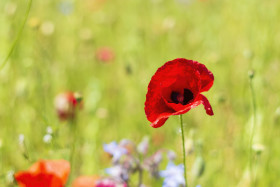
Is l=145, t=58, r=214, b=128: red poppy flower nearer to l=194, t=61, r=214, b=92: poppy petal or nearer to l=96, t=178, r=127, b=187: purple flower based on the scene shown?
l=194, t=61, r=214, b=92: poppy petal

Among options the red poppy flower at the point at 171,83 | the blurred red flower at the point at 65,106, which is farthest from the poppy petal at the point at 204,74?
the blurred red flower at the point at 65,106

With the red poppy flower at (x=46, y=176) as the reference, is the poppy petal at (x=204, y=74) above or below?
above

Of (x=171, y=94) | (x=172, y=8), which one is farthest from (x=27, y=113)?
(x=172, y=8)

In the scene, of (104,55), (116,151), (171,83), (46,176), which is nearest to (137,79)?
(104,55)

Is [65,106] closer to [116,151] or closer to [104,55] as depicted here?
[116,151]

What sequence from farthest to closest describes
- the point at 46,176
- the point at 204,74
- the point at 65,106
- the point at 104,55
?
the point at 104,55, the point at 65,106, the point at 46,176, the point at 204,74

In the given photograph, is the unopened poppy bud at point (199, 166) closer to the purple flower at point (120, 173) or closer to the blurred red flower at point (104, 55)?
the purple flower at point (120, 173)

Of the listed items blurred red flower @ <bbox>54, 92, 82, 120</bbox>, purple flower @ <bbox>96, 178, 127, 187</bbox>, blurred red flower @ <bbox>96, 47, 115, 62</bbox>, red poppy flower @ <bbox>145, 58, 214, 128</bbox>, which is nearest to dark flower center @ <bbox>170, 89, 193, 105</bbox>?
red poppy flower @ <bbox>145, 58, 214, 128</bbox>
